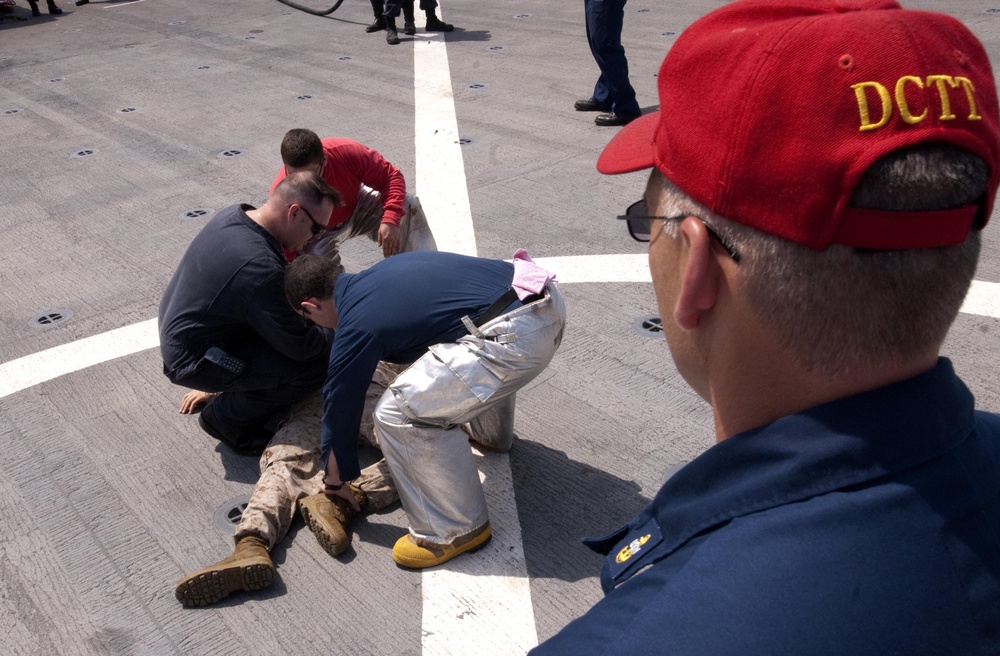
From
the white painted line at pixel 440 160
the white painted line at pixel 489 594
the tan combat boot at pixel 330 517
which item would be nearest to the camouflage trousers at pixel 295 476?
the tan combat boot at pixel 330 517

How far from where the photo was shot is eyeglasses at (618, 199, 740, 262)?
43.7 inches

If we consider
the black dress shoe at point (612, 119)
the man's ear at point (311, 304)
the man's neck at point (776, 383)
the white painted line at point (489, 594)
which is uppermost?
the man's neck at point (776, 383)

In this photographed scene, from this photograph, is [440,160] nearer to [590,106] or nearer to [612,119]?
[612,119]

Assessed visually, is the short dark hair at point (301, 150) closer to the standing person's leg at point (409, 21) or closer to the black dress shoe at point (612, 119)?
the black dress shoe at point (612, 119)

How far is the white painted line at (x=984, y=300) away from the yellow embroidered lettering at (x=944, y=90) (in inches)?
165

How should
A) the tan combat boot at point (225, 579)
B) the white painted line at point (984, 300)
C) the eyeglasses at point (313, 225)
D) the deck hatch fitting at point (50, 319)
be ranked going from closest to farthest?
the tan combat boot at point (225, 579) < the eyeglasses at point (313, 225) < the white painted line at point (984, 300) < the deck hatch fitting at point (50, 319)

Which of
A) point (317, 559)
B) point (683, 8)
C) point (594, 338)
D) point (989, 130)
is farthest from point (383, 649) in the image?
point (683, 8)

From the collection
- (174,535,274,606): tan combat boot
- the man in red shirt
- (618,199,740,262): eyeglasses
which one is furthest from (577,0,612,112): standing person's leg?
(618,199,740,262): eyeglasses

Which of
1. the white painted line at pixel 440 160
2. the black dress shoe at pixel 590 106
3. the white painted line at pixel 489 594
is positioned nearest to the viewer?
the white painted line at pixel 489 594

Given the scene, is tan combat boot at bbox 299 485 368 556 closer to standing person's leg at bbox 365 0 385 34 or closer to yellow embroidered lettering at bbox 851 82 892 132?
yellow embroidered lettering at bbox 851 82 892 132

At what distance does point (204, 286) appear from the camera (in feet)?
13.3

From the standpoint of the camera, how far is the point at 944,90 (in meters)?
1.02

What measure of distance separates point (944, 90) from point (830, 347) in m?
0.32

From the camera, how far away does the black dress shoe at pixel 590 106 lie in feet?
28.7
